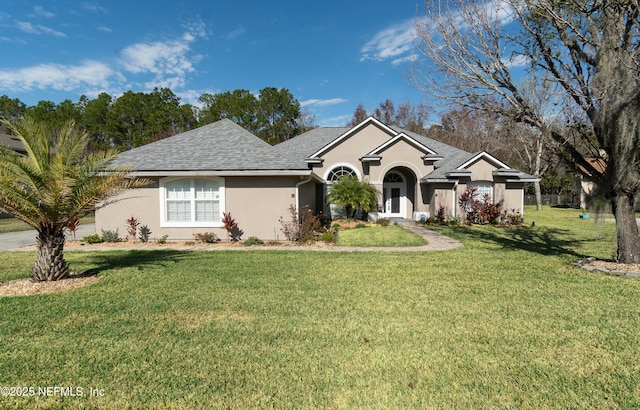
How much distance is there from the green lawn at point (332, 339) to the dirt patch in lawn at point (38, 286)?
1.26 feet

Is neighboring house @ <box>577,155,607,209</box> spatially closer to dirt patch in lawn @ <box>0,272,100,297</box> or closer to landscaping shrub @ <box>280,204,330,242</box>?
landscaping shrub @ <box>280,204,330,242</box>

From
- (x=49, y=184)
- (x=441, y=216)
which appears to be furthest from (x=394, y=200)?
(x=49, y=184)

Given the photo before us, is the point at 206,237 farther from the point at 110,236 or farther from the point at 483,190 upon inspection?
the point at 483,190

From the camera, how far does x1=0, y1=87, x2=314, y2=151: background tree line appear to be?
42156 mm

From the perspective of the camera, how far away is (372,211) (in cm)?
1967

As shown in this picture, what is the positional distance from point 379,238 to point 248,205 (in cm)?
541

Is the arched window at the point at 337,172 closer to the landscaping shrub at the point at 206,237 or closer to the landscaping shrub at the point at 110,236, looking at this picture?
the landscaping shrub at the point at 206,237

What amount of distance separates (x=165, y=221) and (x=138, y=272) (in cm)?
546

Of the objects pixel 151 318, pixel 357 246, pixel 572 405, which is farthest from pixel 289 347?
pixel 357 246

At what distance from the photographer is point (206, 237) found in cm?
1311

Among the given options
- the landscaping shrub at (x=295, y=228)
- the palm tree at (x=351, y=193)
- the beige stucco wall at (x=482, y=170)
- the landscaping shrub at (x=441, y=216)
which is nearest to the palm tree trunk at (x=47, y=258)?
the landscaping shrub at (x=295, y=228)

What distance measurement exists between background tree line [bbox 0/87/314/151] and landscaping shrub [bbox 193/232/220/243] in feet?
104

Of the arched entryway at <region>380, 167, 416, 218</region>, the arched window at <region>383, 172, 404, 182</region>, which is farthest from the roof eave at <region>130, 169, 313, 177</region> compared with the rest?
the arched window at <region>383, 172, 404, 182</region>

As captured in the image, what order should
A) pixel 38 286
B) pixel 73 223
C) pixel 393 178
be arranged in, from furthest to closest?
pixel 393 178
pixel 73 223
pixel 38 286
